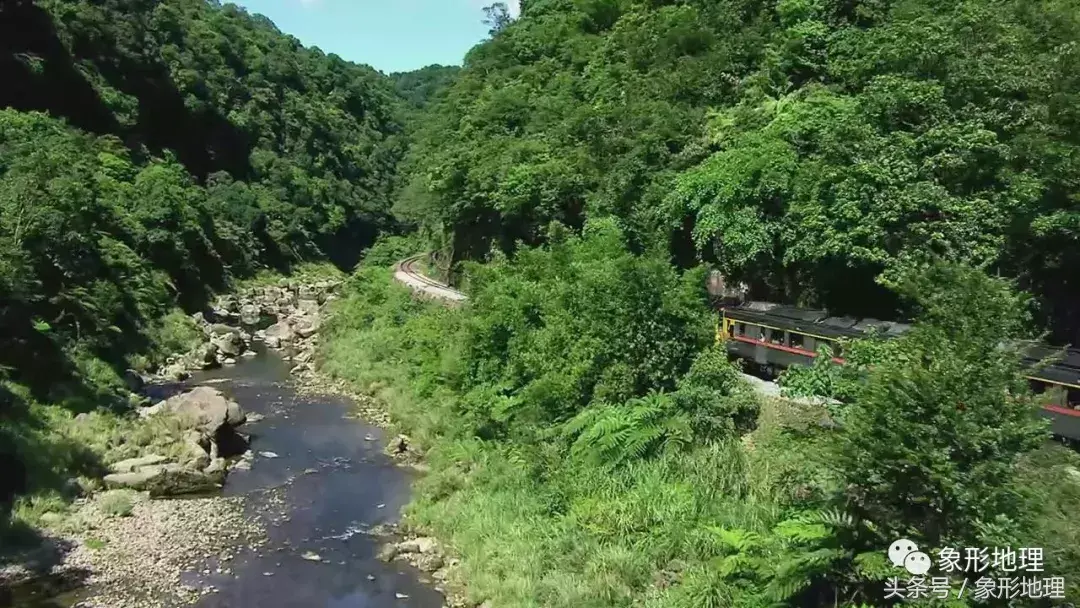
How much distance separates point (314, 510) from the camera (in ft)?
68.2

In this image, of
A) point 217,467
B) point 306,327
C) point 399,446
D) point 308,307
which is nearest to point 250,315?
point 306,327

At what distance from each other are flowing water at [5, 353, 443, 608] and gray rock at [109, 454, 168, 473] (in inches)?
83.7

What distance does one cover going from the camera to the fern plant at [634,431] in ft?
53.2

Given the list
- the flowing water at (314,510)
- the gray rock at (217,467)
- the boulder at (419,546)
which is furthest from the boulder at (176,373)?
the boulder at (419,546)

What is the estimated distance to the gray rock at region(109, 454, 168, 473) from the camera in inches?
852

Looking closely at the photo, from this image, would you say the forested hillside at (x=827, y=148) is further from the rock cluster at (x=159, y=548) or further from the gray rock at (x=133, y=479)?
the gray rock at (x=133, y=479)

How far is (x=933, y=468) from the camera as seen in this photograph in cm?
871

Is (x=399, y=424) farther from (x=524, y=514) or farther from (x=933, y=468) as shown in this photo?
(x=933, y=468)

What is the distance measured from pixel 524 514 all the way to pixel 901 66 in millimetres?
15376

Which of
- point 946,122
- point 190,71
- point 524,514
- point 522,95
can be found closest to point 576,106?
point 522,95

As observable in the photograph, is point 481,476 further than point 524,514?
Yes

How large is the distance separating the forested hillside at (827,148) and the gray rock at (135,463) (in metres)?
16.2

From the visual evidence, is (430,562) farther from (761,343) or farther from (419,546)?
(761,343)

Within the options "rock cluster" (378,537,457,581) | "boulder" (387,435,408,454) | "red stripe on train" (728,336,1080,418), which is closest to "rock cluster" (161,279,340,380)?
"boulder" (387,435,408,454)
